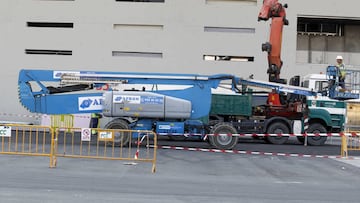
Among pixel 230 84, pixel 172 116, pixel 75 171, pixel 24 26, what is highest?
pixel 24 26

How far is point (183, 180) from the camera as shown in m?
10.4

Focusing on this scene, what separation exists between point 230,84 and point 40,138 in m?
8.01

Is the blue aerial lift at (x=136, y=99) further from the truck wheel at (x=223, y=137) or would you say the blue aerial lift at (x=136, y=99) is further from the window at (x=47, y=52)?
the window at (x=47, y=52)

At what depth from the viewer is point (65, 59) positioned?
92.8 feet

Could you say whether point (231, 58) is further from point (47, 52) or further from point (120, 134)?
point (120, 134)

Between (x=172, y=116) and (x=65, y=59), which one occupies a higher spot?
(x=65, y=59)

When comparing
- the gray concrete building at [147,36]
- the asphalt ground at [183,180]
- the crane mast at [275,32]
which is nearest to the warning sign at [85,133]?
the asphalt ground at [183,180]

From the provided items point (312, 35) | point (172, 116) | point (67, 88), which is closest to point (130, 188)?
point (172, 116)

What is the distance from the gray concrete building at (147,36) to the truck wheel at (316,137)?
314 inches

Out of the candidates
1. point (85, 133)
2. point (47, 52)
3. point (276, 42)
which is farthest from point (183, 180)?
point (47, 52)

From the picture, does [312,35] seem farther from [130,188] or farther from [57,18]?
[130,188]

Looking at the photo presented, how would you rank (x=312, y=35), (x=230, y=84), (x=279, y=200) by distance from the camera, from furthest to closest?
(x=312, y=35)
(x=230, y=84)
(x=279, y=200)

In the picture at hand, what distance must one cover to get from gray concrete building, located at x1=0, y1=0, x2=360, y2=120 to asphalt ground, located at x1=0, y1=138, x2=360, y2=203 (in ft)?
44.1

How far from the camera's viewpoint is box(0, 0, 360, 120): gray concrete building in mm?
28188
